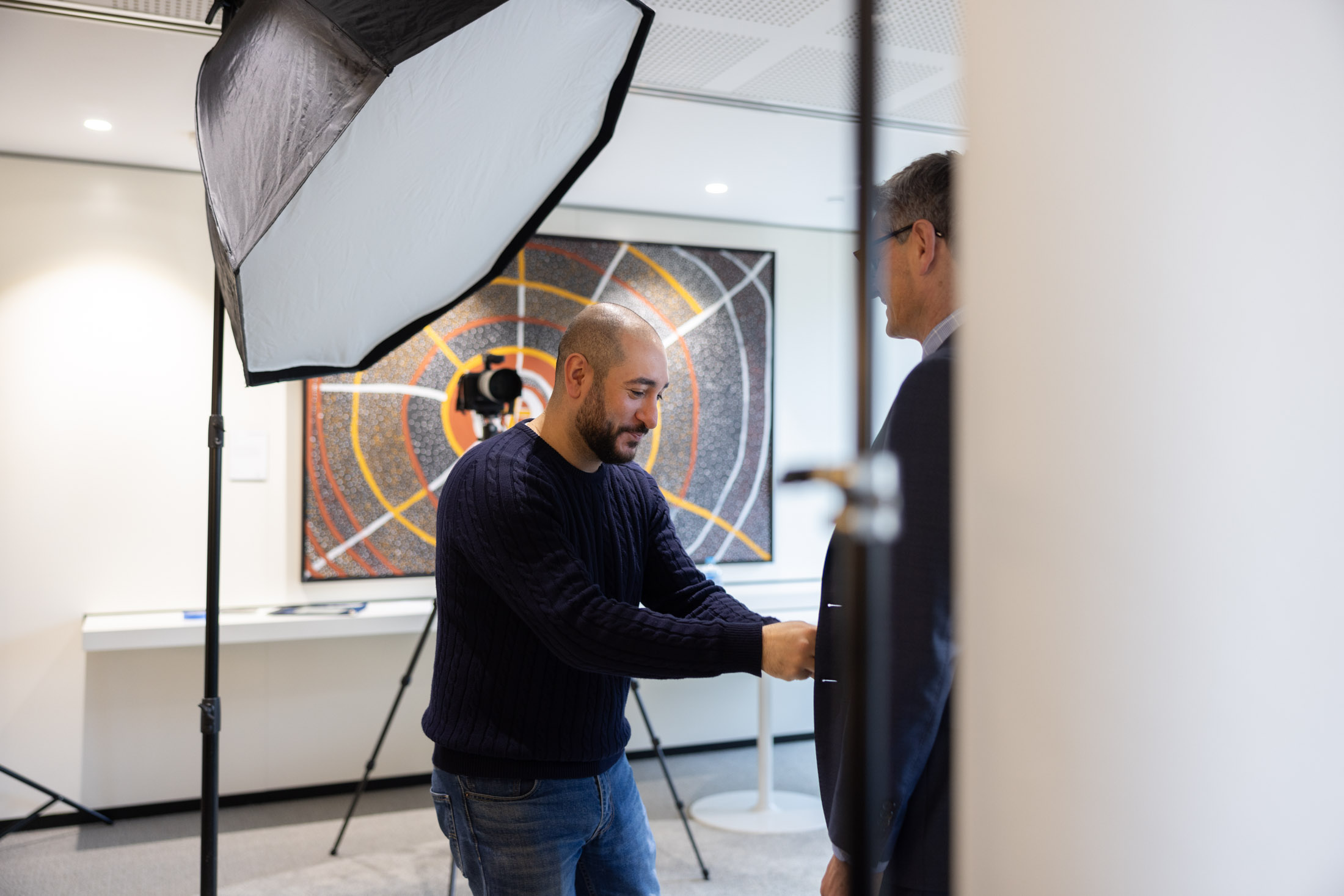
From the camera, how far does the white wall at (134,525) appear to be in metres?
3.43

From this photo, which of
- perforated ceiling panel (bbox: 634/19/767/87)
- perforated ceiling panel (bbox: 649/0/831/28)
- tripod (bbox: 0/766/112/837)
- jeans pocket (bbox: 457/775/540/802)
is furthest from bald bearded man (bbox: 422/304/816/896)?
tripod (bbox: 0/766/112/837)

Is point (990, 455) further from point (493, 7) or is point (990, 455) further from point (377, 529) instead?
point (377, 529)

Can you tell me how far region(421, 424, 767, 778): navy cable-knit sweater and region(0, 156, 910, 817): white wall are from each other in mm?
2503

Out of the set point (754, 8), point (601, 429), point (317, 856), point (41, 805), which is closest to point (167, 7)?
point (754, 8)

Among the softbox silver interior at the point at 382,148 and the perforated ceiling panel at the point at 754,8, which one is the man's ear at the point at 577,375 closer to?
the softbox silver interior at the point at 382,148

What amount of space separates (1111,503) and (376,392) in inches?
143

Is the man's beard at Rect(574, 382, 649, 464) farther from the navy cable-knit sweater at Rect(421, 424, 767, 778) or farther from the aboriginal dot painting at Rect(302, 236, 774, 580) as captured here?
the aboriginal dot painting at Rect(302, 236, 774, 580)

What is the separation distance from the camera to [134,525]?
354 centimetres

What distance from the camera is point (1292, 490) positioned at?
51 cm

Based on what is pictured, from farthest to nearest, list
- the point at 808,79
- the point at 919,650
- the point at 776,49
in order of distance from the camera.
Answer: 1. the point at 808,79
2. the point at 776,49
3. the point at 919,650

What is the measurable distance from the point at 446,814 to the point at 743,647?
602mm

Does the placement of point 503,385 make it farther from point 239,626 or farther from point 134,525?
point 134,525

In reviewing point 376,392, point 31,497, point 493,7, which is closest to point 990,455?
point 493,7

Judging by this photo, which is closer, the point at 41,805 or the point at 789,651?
the point at 789,651
